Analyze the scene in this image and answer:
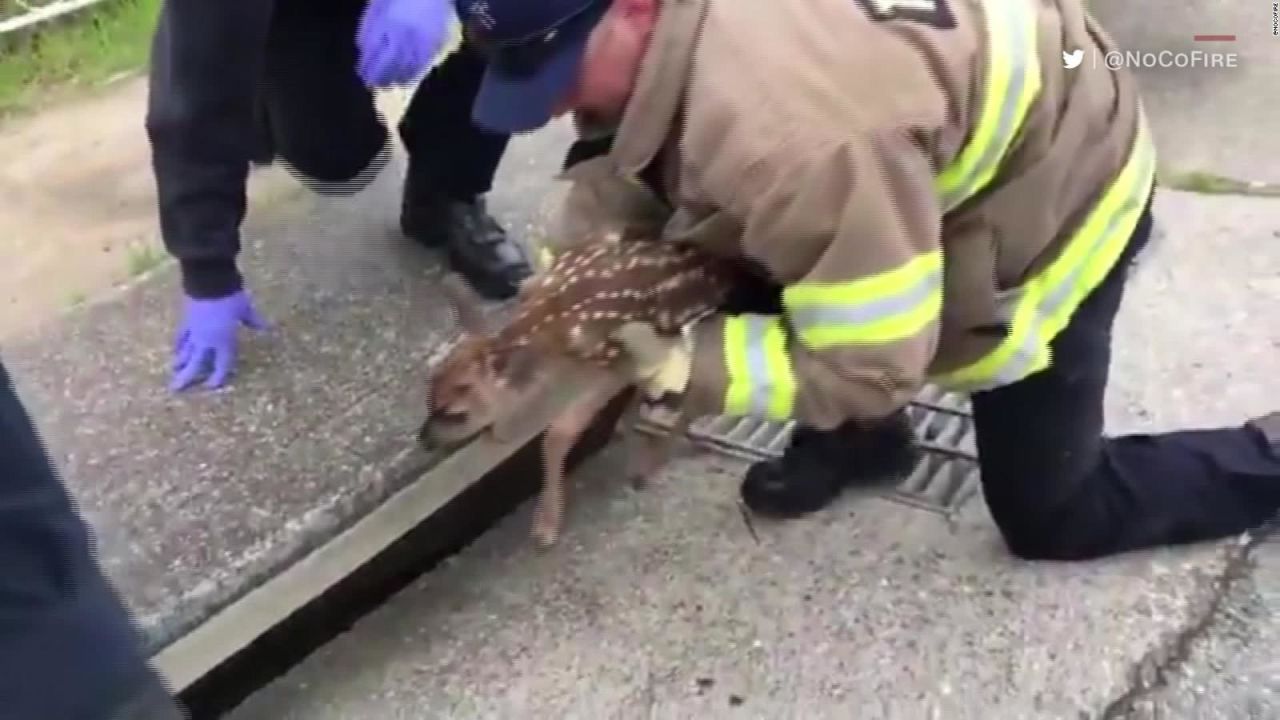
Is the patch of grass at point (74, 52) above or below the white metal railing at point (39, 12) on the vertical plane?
below

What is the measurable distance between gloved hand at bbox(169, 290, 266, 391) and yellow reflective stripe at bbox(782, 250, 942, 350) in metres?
0.90

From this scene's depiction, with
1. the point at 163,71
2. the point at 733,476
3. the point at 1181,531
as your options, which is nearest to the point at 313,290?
the point at 163,71

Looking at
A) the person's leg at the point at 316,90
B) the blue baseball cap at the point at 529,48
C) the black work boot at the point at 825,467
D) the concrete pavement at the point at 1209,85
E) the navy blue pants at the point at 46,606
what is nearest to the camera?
the navy blue pants at the point at 46,606

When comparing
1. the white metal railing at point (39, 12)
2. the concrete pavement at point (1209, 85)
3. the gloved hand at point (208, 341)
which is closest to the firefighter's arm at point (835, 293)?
the gloved hand at point (208, 341)

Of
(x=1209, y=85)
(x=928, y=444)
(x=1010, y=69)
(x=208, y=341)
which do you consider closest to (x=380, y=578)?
(x=208, y=341)

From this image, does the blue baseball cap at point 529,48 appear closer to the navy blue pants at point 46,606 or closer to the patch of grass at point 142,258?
the navy blue pants at point 46,606

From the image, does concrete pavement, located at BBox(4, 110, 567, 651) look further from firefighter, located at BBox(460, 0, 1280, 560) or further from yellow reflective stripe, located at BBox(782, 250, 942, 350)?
yellow reflective stripe, located at BBox(782, 250, 942, 350)

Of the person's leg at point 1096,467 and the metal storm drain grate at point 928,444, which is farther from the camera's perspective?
the metal storm drain grate at point 928,444

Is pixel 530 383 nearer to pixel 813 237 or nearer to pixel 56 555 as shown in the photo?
pixel 813 237

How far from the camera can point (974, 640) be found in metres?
1.83

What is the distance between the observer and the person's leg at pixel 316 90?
2.22 m

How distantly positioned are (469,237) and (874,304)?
3.44ft

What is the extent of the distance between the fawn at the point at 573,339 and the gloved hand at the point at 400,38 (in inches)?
9.3

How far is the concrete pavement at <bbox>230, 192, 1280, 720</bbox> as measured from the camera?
176 cm
